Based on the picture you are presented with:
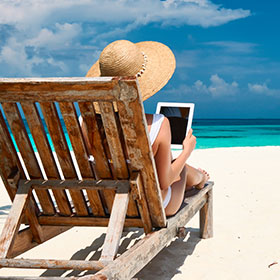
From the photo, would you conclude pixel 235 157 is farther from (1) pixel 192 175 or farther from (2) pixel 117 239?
(2) pixel 117 239

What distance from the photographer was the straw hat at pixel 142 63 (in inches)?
85.3

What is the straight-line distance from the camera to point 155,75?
2.35 metres

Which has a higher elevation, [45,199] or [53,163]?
[53,163]

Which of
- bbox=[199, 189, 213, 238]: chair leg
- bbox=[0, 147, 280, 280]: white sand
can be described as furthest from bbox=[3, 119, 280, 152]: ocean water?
bbox=[199, 189, 213, 238]: chair leg

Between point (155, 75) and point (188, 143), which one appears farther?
point (188, 143)

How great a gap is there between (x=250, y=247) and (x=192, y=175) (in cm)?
88

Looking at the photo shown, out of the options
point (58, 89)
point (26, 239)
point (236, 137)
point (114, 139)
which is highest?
point (58, 89)

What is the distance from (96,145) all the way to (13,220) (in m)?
0.63

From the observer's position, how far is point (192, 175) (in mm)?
3242

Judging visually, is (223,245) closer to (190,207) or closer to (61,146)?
(190,207)

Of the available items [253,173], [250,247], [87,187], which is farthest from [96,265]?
[253,173]

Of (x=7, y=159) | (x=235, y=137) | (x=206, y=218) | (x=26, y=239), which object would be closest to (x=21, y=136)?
(x=7, y=159)

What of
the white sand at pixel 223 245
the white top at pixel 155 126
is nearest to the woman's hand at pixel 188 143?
the white top at pixel 155 126

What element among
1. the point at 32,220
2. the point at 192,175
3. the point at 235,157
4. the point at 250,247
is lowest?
the point at 235,157
